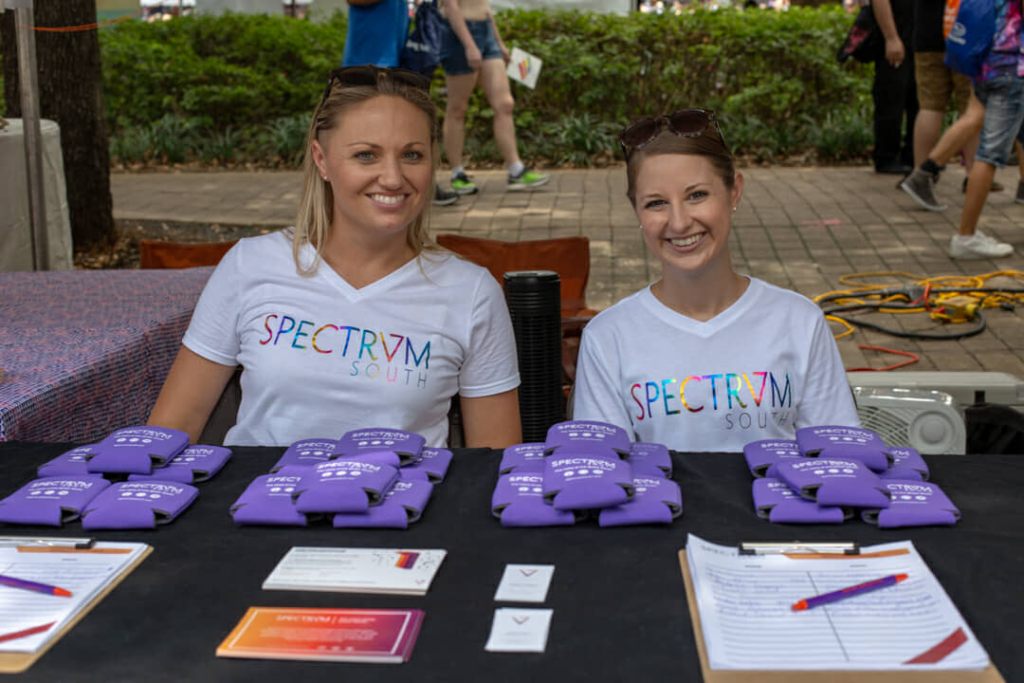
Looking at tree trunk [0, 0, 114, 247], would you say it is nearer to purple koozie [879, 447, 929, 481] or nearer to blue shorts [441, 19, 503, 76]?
blue shorts [441, 19, 503, 76]

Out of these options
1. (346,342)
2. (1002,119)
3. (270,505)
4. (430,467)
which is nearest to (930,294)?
(1002,119)

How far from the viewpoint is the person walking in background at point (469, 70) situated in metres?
6.68

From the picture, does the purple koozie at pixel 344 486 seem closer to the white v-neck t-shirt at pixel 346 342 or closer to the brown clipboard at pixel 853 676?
the brown clipboard at pixel 853 676

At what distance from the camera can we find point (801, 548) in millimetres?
1298

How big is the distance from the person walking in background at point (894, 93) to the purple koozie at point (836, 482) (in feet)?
22.2

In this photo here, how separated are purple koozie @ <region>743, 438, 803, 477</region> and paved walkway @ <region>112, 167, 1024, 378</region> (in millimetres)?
2952

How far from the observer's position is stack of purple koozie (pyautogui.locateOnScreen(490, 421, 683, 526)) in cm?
140

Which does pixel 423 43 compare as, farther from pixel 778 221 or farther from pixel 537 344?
pixel 537 344

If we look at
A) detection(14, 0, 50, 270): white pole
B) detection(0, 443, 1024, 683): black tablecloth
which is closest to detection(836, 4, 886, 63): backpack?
detection(14, 0, 50, 270): white pole

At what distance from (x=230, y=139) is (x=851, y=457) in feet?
31.2

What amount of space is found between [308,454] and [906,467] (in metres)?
0.93

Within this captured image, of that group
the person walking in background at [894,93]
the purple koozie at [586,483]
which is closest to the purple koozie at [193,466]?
the purple koozie at [586,483]

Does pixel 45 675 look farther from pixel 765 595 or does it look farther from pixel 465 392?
pixel 465 392

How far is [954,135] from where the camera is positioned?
6.10m
